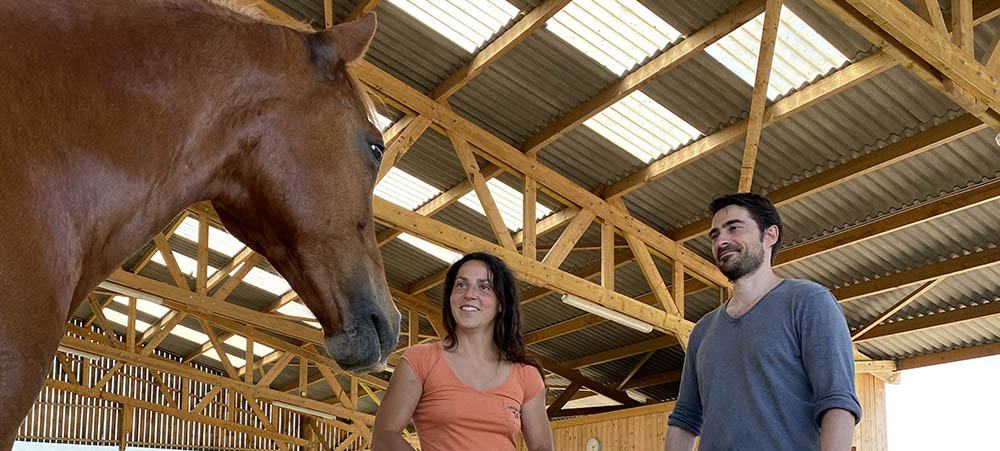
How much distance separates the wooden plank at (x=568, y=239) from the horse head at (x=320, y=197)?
253 inches

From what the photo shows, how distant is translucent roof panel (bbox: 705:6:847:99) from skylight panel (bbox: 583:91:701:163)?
2.64 ft

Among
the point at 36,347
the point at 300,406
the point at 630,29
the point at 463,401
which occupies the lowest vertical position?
the point at 36,347

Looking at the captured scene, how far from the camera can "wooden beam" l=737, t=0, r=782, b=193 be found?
210 inches

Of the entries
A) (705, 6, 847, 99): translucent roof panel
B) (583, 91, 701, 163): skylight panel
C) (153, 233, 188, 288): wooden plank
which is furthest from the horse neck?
(153, 233, 188, 288): wooden plank

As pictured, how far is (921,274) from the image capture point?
855 cm

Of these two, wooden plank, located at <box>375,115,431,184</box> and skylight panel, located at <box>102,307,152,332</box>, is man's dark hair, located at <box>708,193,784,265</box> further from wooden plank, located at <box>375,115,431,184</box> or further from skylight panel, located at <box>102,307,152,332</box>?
skylight panel, located at <box>102,307,152,332</box>

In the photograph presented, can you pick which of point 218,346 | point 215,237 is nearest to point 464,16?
point 215,237

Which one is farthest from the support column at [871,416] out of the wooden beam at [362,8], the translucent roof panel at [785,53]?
the wooden beam at [362,8]

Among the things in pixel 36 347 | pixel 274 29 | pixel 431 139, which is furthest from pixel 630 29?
pixel 36 347

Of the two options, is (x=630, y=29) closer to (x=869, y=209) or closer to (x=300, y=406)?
(x=869, y=209)

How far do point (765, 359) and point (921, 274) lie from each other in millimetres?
7283

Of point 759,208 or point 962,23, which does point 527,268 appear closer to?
point 962,23

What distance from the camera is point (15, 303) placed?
74 cm

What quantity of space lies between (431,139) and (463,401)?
6.20m
